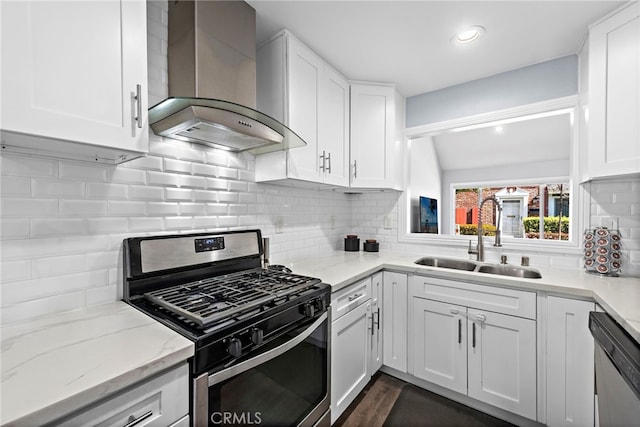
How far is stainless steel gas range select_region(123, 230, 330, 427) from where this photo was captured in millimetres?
876

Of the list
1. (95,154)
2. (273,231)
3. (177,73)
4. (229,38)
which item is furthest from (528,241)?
(95,154)

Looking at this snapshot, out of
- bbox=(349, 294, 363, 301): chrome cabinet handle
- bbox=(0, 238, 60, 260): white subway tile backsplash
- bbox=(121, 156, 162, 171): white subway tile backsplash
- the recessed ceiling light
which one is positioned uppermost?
the recessed ceiling light

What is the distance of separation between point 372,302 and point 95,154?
173 cm

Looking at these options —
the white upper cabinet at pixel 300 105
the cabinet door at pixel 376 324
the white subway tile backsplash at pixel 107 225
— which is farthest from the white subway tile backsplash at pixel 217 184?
the cabinet door at pixel 376 324

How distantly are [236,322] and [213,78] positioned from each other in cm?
110

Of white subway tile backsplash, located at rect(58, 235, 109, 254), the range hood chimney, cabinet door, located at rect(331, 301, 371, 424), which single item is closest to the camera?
white subway tile backsplash, located at rect(58, 235, 109, 254)

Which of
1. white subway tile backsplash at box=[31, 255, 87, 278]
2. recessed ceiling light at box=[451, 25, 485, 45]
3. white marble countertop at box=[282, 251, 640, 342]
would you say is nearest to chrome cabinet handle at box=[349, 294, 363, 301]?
white marble countertop at box=[282, 251, 640, 342]

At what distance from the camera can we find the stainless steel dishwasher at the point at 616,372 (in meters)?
0.80

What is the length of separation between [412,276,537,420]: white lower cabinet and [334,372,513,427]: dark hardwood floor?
0.12 m

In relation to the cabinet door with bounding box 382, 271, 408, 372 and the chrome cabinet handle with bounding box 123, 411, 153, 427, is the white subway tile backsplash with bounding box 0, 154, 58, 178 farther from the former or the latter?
the cabinet door with bounding box 382, 271, 408, 372

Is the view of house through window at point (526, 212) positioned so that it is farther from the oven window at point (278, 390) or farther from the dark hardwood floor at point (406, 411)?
the oven window at point (278, 390)

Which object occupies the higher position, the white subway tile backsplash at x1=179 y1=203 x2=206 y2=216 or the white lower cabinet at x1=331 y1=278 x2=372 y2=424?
the white subway tile backsplash at x1=179 y1=203 x2=206 y2=216

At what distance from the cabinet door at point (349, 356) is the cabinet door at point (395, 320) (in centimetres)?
23

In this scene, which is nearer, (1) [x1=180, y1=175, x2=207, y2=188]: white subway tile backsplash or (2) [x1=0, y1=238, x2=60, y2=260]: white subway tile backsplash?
(2) [x1=0, y1=238, x2=60, y2=260]: white subway tile backsplash
